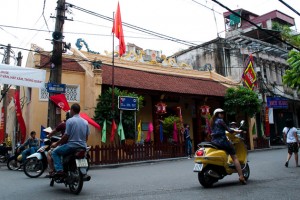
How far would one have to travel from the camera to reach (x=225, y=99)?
2119 cm

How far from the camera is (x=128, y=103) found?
48.5 feet

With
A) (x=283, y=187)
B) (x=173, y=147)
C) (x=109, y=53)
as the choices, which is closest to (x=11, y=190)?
(x=283, y=187)

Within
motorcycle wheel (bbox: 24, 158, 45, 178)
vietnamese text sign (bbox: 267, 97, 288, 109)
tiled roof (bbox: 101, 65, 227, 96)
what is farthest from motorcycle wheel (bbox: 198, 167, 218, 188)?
vietnamese text sign (bbox: 267, 97, 288, 109)

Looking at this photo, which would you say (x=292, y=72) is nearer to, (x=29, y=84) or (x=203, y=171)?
(x=203, y=171)

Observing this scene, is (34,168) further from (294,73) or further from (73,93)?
(294,73)

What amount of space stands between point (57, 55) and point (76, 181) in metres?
7.42

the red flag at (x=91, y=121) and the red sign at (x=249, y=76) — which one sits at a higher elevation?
the red sign at (x=249, y=76)

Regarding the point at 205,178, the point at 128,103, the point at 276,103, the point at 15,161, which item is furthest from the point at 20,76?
the point at 276,103

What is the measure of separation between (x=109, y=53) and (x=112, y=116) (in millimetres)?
5522

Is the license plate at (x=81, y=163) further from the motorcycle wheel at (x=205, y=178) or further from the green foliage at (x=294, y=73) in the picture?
the green foliage at (x=294, y=73)

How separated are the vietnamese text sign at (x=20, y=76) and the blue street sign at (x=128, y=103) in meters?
3.77

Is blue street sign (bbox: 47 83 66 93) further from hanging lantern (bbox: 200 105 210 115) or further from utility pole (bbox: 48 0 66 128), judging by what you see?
hanging lantern (bbox: 200 105 210 115)

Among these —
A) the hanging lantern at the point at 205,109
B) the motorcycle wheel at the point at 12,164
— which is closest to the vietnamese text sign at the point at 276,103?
the hanging lantern at the point at 205,109

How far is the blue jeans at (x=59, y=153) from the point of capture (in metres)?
5.92
